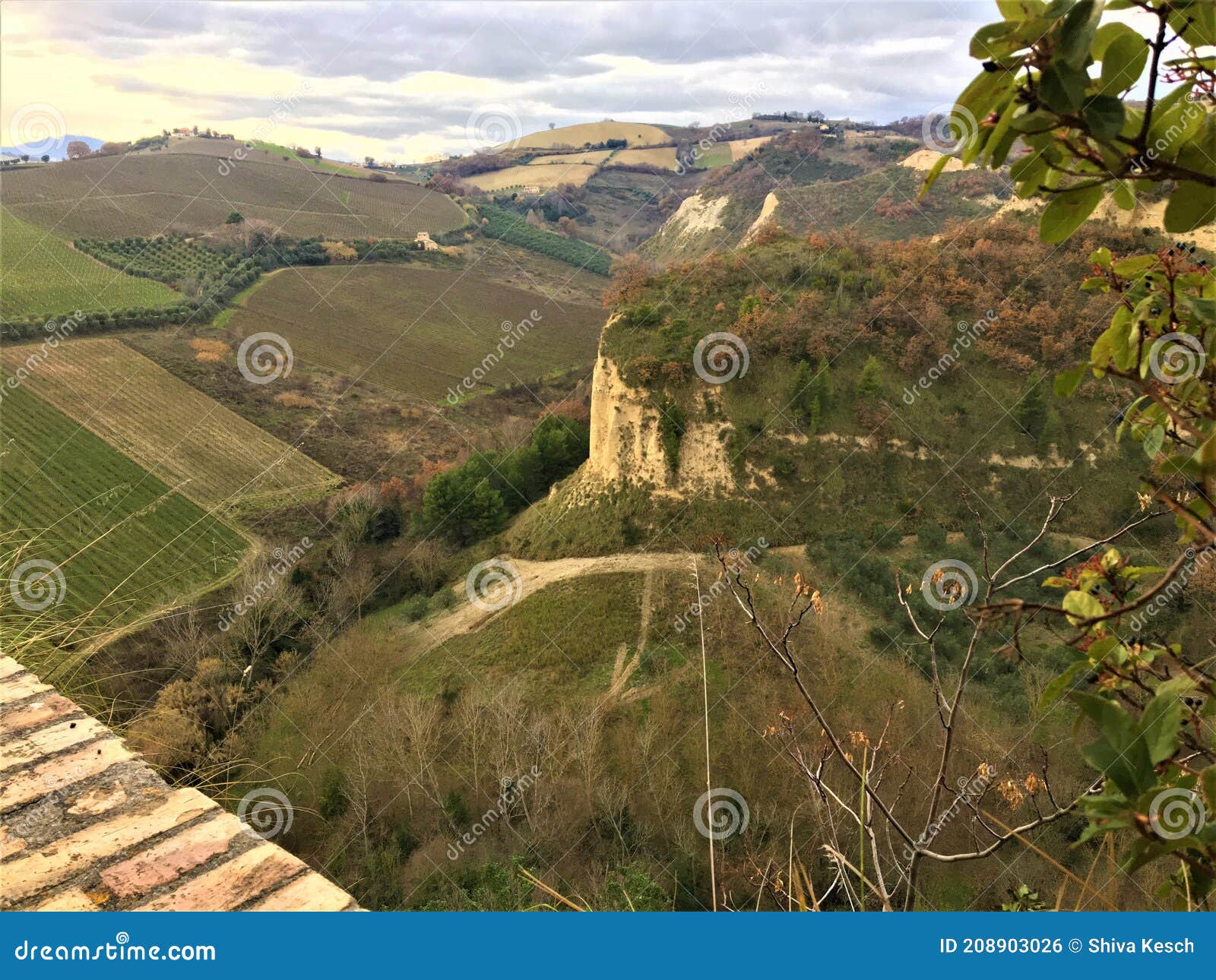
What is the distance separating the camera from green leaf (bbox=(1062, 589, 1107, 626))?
6.32 ft

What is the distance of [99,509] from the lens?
38562 mm

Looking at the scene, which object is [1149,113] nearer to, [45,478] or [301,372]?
[45,478]

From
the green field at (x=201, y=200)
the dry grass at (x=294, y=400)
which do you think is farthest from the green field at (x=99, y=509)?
the green field at (x=201, y=200)

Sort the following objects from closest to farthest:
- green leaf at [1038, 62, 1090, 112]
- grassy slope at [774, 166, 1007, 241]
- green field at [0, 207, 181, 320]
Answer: green leaf at [1038, 62, 1090, 112]
grassy slope at [774, 166, 1007, 241]
green field at [0, 207, 181, 320]

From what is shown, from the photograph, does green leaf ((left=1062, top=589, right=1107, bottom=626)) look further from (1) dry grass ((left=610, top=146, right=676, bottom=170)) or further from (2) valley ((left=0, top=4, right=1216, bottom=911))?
(1) dry grass ((left=610, top=146, right=676, bottom=170))

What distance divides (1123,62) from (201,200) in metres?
87.8

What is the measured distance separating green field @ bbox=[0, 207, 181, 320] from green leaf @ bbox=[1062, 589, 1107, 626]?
6262cm

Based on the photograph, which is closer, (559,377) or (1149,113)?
(1149,113)

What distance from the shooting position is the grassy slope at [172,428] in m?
42.4

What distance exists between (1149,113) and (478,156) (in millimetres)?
122400

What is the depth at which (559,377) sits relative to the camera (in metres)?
58.2

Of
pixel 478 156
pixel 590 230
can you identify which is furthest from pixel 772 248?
pixel 478 156

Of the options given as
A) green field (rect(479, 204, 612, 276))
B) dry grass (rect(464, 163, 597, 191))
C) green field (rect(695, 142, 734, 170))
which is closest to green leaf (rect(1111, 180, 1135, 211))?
green field (rect(479, 204, 612, 276))

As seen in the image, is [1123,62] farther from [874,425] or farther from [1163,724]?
[874,425]
